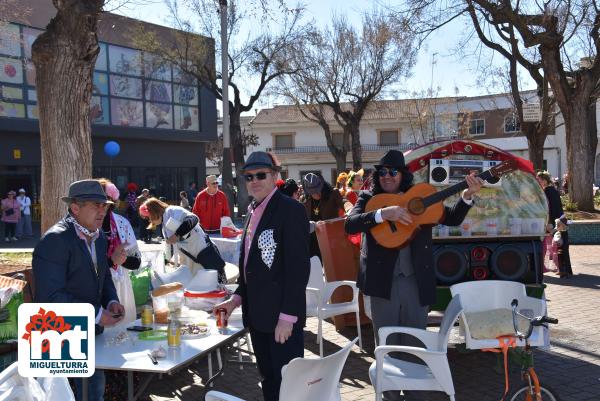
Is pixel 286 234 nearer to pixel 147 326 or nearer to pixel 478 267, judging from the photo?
pixel 147 326

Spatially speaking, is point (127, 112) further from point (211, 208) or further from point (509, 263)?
point (509, 263)

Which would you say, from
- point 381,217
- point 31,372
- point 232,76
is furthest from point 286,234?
point 232,76

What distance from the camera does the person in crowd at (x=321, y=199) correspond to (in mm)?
7461

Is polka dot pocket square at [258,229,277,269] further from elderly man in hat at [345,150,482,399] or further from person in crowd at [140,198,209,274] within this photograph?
person in crowd at [140,198,209,274]

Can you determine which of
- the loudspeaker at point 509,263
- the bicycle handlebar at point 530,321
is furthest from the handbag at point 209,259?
the loudspeaker at point 509,263

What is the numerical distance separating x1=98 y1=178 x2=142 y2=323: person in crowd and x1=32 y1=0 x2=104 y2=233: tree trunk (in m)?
2.04

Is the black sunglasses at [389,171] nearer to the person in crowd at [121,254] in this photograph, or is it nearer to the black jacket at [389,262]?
the black jacket at [389,262]

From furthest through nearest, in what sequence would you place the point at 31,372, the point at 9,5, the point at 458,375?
the point at 9,5
the point at 458,375
the point at 31,372

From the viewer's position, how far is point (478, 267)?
5.68 m

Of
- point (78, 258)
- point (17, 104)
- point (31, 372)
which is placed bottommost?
point (31, 372)

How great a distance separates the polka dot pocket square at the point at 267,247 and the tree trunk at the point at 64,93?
4.05 metres

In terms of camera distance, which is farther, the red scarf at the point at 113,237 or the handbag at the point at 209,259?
the handbag at the point at 209,259

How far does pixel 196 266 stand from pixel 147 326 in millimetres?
1418

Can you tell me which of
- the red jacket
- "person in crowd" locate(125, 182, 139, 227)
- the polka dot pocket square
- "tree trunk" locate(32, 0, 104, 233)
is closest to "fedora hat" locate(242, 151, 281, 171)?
the polka dot pocket square
